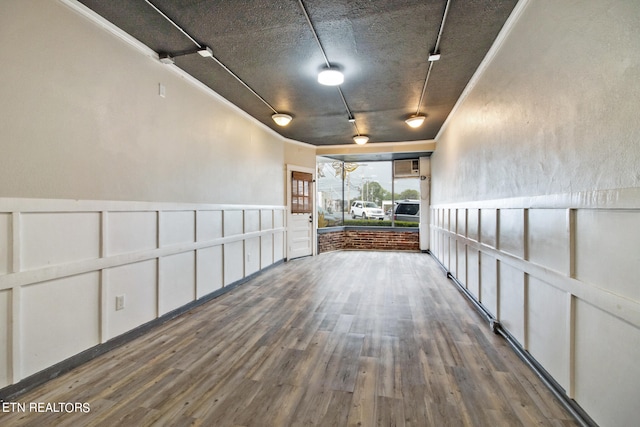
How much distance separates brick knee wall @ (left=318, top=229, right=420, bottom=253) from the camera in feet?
26.9

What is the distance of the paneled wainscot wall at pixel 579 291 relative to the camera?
1.30 metres

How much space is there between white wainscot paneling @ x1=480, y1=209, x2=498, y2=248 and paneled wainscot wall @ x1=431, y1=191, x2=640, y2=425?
0.23 ft

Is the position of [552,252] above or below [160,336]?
above

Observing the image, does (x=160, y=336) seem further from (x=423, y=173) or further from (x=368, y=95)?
(x=423, y=173)

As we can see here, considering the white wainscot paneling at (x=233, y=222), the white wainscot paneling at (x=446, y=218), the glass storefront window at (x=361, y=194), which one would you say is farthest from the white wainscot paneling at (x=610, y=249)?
the glass storefront window at (x=361, y=194)

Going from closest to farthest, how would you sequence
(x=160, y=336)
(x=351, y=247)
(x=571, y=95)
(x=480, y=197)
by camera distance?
(x=571, y=95)
(x=160, y=336)
(x=480, y=197)
(x=351, y=247)

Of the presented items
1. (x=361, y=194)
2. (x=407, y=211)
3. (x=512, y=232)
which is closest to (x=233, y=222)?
(x=512, y=232)

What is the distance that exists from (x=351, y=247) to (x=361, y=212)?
3.90 ft

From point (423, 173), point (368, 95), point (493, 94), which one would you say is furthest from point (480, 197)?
point (423, 173)

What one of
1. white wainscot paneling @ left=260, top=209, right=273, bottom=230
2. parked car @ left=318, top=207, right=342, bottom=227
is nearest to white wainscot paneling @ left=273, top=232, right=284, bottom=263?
white wainscot paneling @ left=260, top=209, right=273, bottom=230

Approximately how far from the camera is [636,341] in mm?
1257

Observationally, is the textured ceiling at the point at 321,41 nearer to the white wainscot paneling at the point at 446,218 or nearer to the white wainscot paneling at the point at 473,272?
the white wainscot paneling at the point at 446,218

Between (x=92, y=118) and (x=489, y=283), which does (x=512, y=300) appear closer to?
(x=489, y=283)

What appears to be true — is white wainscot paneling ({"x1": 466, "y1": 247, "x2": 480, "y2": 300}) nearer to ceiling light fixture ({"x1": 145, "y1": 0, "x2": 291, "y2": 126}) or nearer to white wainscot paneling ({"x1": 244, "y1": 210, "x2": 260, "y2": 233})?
white wainscot paneling ({"x1": 244, "y1": 210, "x2": 260, "y2": 233})
